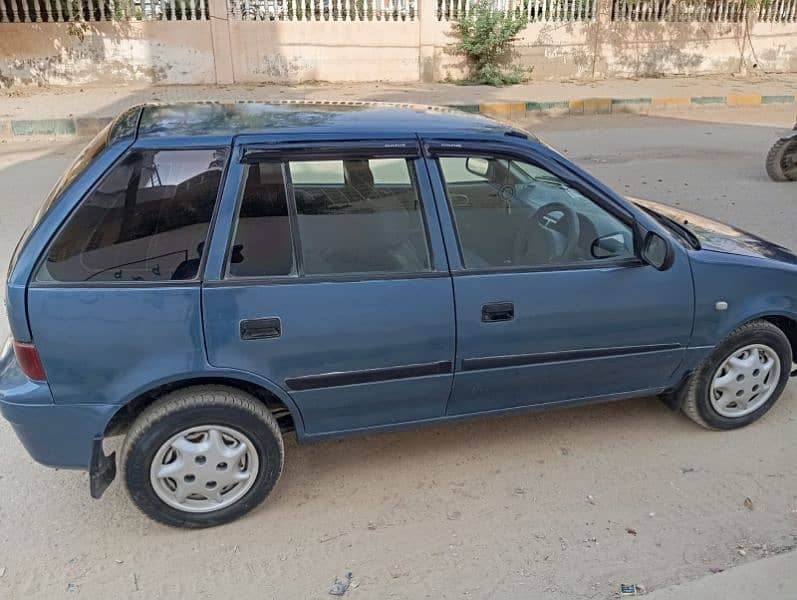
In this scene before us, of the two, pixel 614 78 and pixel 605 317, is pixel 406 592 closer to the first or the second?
pixel 605 317

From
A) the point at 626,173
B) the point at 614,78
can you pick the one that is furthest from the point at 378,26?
the point at 626,173

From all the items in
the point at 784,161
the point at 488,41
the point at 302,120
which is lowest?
the point at 784,161

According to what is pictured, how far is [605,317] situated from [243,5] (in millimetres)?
13340

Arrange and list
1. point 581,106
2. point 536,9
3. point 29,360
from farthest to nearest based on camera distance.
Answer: point 536,9, point 581,106, point 29,360

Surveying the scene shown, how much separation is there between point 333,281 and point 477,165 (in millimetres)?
929

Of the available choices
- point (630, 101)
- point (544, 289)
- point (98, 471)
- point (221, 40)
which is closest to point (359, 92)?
point (221, 40)

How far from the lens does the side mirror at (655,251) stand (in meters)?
3.19

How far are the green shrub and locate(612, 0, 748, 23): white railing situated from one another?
2826 millimetres

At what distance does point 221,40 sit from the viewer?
47.3 feet

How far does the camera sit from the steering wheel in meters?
3.20

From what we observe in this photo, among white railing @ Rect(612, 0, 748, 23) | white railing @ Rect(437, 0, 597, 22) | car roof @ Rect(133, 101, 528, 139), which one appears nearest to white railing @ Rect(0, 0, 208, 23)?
white railing @ Rect(437, 0, 597, 22)

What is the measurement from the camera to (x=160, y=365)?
8.83 feet

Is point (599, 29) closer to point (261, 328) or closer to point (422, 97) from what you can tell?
point (422, 97)

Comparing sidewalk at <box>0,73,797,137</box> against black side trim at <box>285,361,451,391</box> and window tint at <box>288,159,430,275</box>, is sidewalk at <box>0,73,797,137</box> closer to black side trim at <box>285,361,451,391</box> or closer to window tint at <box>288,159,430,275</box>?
window tint at <box>288,159,430,275</box>
